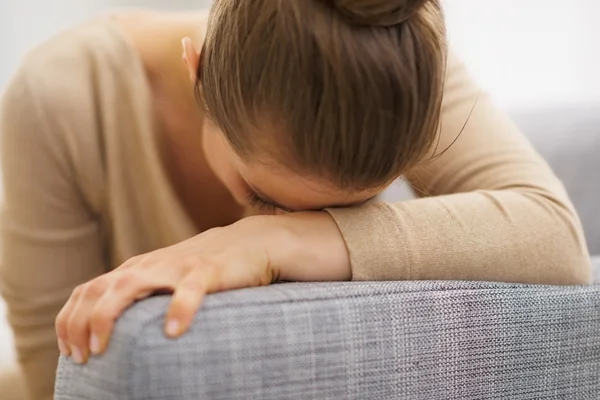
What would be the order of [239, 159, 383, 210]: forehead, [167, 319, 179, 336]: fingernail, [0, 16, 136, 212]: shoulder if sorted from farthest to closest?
[0, 16, 136, 212]: shoulder
[239, 159, 383, 210]: forehead
[167, 319, 179, 336]: fingernail

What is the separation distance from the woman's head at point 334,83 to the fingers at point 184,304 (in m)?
0.12

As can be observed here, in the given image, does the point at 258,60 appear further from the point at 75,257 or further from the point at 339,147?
the point at 75,257

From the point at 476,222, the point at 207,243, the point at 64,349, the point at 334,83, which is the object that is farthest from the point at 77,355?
the point at 476,222

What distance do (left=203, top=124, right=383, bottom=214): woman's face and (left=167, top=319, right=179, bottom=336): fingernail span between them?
160mm

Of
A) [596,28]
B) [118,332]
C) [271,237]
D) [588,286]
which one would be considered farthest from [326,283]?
[596,28]

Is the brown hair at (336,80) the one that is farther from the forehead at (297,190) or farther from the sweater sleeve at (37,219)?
the sweater sleeve at (37,219)

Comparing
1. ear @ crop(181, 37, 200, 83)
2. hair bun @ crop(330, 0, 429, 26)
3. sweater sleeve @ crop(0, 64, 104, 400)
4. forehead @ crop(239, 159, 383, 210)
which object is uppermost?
hair bun @ crop(330, 0, 429, 26)

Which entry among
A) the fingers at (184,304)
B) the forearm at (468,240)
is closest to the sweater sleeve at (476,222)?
the forearm at (468,240)

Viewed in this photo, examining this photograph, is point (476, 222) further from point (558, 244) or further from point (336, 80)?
point (336, 80)

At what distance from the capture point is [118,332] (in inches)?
17.6

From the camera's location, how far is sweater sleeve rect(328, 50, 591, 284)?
0.58 meters

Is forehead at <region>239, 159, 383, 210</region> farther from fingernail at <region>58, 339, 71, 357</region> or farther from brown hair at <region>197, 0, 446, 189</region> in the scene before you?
fingernail at <region>58, 339, 71, 357</region>

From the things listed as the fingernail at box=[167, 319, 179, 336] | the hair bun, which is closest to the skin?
the fingernail at box=[167, 319, 179, 336]

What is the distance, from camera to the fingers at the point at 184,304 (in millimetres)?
444
